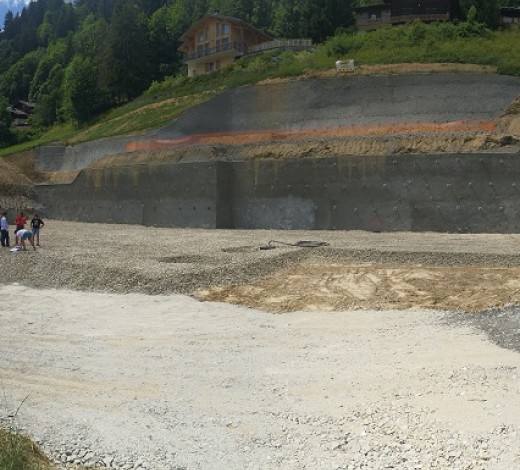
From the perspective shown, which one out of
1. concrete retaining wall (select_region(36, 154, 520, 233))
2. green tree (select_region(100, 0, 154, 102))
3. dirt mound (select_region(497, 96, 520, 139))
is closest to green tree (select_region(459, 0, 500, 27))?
dirt mound (select_region(497, 96, 520, 139))

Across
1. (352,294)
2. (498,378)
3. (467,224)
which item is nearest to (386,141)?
(467,224)

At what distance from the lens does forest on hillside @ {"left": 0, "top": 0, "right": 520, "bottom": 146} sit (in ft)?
181

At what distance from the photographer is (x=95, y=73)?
61.6m

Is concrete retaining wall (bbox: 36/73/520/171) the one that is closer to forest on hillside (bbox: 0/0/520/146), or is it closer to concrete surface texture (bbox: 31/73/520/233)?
concrete surface texture (bbox: 31/73/520/233)

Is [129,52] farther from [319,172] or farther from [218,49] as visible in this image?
[319,172]

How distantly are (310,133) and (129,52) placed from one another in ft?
115

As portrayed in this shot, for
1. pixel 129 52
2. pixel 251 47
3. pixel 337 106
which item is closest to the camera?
pixel 337 106

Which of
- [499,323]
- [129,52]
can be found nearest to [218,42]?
[129,52]

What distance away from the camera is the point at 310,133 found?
111ft

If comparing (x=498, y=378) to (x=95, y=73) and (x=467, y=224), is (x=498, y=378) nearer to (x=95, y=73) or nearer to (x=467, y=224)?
(x=467, y=224)

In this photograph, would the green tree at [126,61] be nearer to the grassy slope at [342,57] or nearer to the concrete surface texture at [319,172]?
the grassy slope at [342,57]

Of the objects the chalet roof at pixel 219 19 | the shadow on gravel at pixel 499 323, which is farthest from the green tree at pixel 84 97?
the shadow on gravel at pixel 499 323

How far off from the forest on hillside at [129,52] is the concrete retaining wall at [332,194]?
27526 mm

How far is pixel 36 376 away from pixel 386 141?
2185cm
